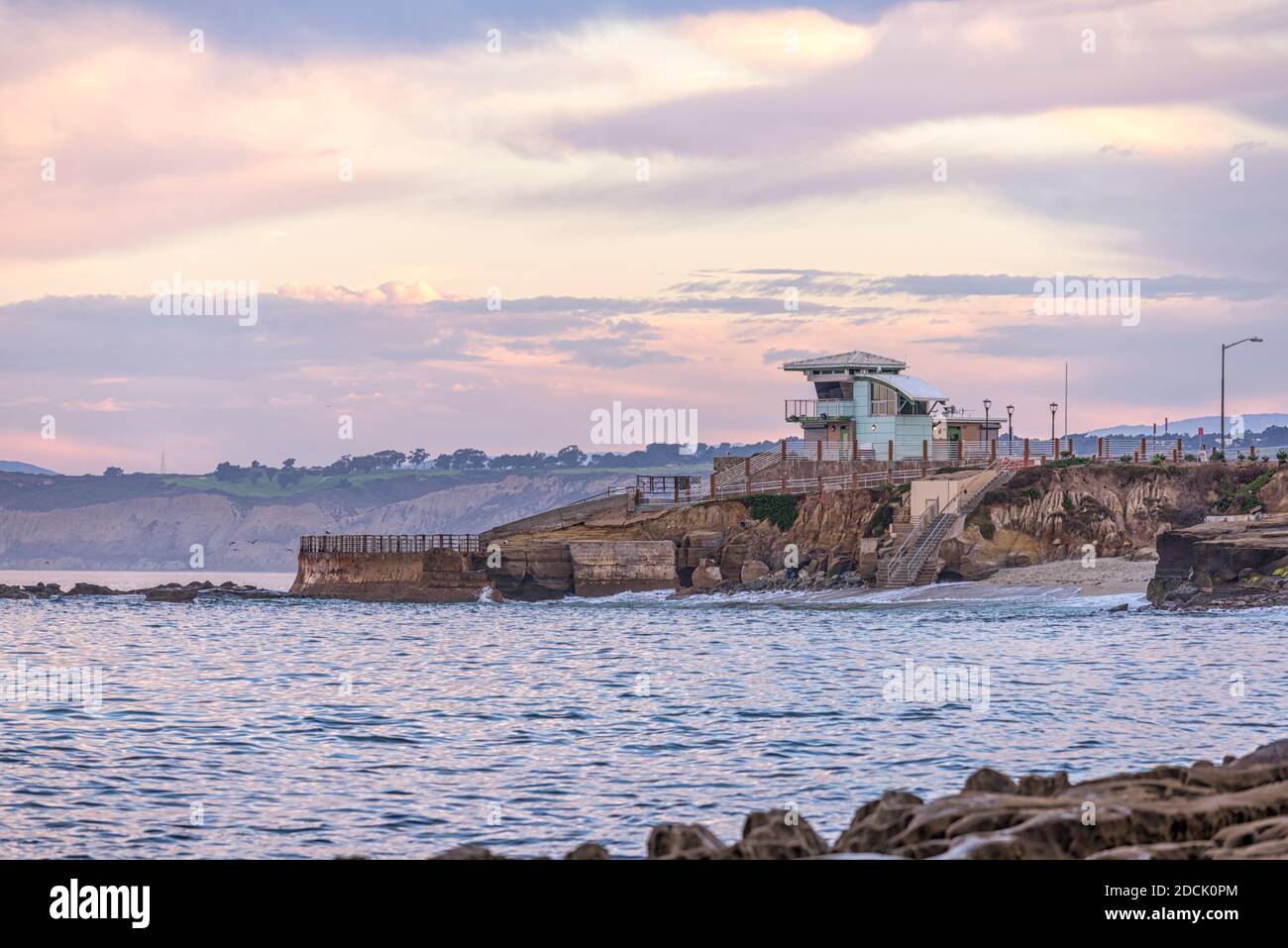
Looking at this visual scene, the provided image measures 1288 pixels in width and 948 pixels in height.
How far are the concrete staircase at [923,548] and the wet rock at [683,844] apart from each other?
64.9 metres

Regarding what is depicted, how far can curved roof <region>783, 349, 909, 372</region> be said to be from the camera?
106m

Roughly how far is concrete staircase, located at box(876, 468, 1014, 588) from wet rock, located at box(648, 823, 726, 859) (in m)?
64.9

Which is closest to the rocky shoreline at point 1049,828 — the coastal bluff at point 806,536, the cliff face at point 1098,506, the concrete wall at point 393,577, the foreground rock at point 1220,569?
the foreground rock at point 1220,569

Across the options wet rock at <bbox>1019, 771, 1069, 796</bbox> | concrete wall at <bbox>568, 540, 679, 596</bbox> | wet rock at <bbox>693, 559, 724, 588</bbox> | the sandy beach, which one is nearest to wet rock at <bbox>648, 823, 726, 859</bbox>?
wet rock at <bbox>1019, 771, 1069, 796</bbox>

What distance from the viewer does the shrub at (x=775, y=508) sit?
9012 cm

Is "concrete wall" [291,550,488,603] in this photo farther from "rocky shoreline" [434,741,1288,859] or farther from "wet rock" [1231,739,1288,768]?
"rocky shoreline" [434,741,1288,859]

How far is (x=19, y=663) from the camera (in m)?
50.8

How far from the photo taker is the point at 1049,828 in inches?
590

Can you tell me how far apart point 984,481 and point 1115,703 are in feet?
170

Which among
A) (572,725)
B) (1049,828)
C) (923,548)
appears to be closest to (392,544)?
(923,548)

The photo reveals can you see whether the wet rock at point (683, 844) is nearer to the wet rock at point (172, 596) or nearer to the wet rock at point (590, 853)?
the wet rock at point (590, 853)

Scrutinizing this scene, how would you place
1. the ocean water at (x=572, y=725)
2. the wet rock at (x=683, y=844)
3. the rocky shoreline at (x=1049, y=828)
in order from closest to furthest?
the rocky shoreline at (x=1049, y=828), the wet rock at (x=683, y=844), the ocean water at (x=572, y=725)

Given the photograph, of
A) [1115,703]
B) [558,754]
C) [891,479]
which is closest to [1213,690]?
[1115,703]
